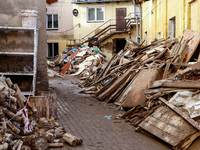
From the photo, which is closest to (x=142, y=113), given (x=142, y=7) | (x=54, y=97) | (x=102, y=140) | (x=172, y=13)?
(x=102, y=140)

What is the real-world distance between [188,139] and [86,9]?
30.1m

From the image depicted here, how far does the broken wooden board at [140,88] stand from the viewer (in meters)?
9.81

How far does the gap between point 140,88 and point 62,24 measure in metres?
27.9

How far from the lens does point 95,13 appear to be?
34844 millimetres

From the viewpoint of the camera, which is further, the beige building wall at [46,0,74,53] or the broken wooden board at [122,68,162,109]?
the beige building wall at [46,0,74,53]

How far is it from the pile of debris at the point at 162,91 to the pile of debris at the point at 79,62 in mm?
9566

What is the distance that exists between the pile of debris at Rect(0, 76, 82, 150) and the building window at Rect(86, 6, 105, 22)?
2833 cm

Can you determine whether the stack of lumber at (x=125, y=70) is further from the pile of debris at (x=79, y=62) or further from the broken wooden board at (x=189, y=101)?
the pile of debris at (x=79, y=62)

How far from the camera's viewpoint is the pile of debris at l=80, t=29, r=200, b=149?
653 cm

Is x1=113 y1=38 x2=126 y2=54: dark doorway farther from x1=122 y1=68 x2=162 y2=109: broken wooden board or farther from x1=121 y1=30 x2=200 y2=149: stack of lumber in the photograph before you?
x1=121 y1=30 x2=200 y2=149: stack of lumber

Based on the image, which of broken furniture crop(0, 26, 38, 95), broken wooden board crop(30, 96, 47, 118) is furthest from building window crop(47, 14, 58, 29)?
broken wooden board crop(30, 96, 47, 118)

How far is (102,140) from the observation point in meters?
6.89

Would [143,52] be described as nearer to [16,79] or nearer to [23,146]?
[16,79]

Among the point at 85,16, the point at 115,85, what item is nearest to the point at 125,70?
the point at 115,85
